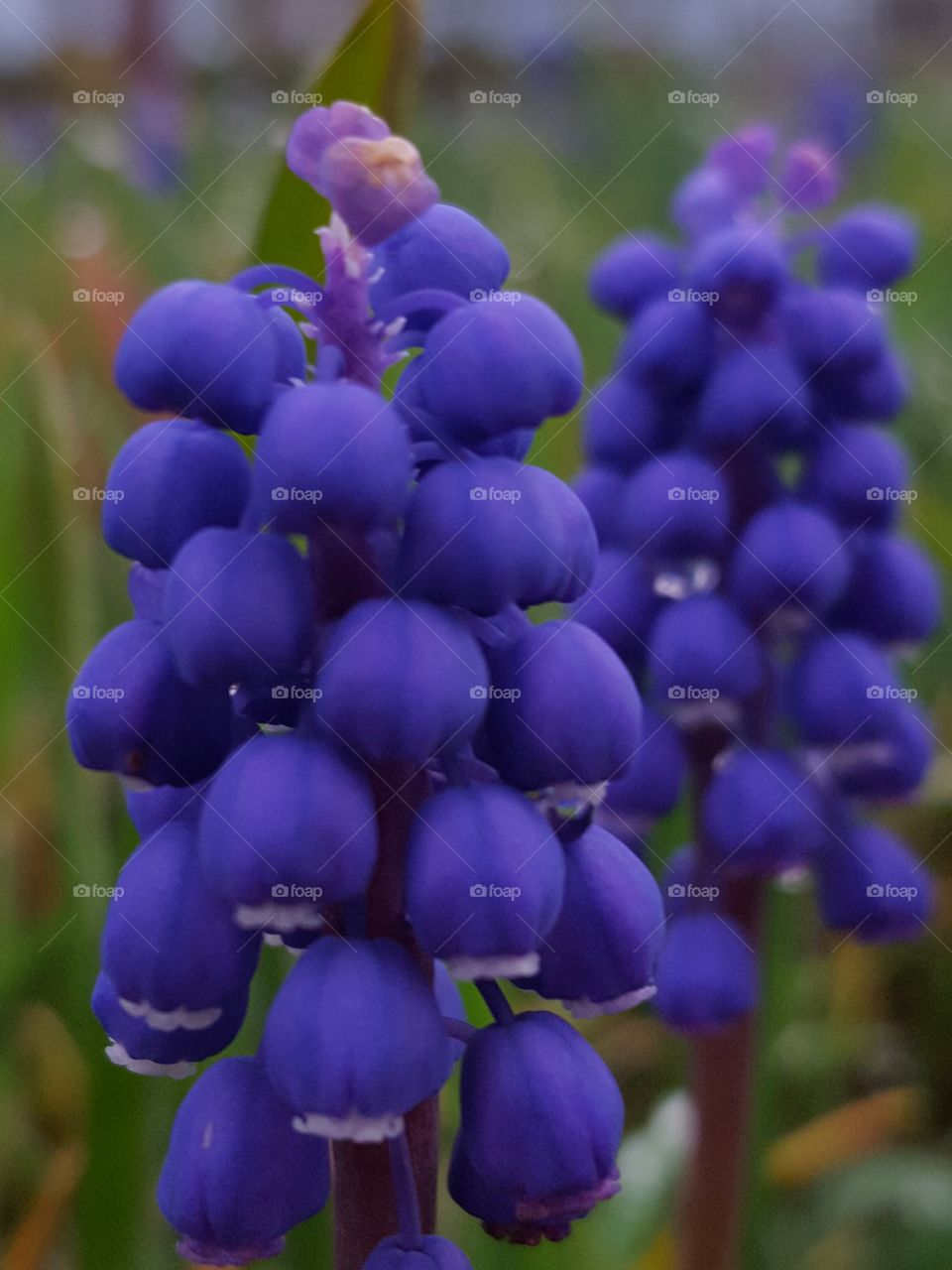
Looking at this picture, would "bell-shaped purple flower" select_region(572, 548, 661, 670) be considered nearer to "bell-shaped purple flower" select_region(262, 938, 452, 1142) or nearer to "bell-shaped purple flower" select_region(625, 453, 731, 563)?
"bell-shaped purple flower" select_region(625, 453, 731, 563)

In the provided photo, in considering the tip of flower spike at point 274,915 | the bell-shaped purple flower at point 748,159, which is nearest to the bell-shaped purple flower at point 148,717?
the tip of flower spike at point 274,915

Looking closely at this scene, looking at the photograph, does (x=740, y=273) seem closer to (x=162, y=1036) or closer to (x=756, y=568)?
(x=756, y=568)

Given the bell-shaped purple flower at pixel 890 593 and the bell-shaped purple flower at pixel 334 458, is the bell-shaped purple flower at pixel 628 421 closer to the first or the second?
the bell-shaped purple flower at pixel 890 593

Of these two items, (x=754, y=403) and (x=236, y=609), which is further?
(x=754, y=403)

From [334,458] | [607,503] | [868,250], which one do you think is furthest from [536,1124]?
[868,250]

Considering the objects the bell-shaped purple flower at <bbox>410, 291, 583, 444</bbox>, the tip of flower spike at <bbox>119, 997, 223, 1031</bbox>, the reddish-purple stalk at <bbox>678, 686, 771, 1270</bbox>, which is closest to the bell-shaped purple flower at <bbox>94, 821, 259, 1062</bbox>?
the tip of flower spike at <bbox>119, 997, 223, 1031</bbox>

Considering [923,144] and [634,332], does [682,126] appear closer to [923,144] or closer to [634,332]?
[923,144]
